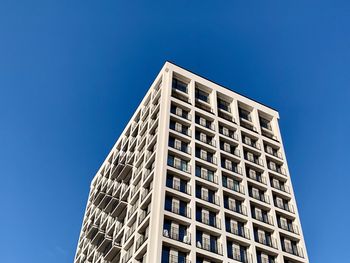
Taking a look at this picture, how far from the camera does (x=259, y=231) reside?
4838 centimetres

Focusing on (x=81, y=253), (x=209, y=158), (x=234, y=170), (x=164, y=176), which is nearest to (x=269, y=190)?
(x=234, y=170)

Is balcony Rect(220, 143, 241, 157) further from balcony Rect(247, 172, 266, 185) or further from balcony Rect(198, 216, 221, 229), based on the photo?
balcony Rect(198, 216, 221, 229)

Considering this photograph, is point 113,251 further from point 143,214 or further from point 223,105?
point 223,105

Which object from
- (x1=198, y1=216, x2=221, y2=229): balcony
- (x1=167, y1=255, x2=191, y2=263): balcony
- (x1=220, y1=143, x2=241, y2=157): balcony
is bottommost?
(x1=167, y1=255, x2=191, y2=263): balcony

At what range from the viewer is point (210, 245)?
4291 cm

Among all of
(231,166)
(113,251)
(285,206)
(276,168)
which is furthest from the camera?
(276,168)

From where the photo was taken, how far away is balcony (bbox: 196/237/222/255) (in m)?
42.2

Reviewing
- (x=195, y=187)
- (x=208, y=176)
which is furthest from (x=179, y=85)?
(x=195, y=187)

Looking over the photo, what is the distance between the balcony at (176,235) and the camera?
40.9 metres

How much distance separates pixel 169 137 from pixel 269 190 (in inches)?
589

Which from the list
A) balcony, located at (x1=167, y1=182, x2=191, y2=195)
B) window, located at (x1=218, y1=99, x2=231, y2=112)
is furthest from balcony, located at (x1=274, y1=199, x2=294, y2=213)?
window, located at (x1=218, y1=99, x2=231, y2=112)

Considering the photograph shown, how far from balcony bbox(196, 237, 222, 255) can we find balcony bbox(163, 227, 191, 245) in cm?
123

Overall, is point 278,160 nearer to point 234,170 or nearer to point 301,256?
point 234,170

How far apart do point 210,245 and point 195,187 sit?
7119 millimetres
